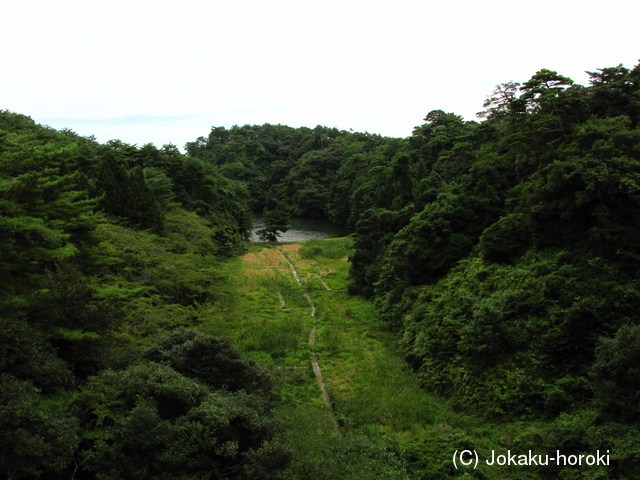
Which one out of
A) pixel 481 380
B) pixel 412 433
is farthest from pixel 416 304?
pixel 412 433

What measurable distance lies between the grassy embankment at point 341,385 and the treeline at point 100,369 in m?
1.38

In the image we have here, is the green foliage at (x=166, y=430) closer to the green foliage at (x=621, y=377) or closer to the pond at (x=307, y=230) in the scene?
the green foliage at (x=621, y=377)

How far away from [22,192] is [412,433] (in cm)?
1090

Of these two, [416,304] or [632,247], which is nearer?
[632,247]

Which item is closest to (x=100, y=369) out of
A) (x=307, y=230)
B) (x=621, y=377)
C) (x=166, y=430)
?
(x=166, y=430)

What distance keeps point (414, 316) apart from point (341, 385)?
15.0ft

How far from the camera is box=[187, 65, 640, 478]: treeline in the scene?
9.21 m

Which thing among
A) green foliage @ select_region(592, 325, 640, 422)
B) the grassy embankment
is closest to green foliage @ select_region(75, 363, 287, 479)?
the grassy embankment

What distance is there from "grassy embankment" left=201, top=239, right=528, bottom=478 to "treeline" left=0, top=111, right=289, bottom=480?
4.53 feet

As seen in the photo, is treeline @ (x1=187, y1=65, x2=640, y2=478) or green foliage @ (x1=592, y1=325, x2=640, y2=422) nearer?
green foliage @ (x1=592, y1=325, x2=640, y2=422)

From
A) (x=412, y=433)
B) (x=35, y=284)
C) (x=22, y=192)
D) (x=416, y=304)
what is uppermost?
(x=22, y=192)

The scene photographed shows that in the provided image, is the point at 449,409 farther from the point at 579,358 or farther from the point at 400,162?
the point at 400,162

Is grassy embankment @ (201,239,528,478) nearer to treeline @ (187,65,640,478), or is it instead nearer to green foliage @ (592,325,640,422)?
treeline @ (187,65,640,478)

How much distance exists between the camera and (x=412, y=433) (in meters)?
10.7
